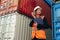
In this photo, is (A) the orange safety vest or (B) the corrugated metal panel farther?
(B) the corrugated metal panel

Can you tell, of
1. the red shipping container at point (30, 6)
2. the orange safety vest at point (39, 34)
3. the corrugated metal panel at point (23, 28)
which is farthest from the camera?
the red shipping container at point (30, 6)

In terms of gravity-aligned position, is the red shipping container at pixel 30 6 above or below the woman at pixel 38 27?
above

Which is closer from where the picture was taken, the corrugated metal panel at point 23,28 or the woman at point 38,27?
the woman at point 38,27

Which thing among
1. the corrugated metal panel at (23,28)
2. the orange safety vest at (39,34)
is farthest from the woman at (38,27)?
the corrugated metal panel at (23,28)

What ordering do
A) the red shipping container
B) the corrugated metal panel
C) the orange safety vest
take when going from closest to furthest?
the orange safety vest
the corrugated metal panel
the red shipping container

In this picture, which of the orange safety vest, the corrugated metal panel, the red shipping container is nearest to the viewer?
the orange safety vest

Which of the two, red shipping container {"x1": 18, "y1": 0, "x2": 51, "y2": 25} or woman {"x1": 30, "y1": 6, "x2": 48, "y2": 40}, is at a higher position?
red shipping container {"x1": 18, "y1": 0, "x2": 51, "y2": 25}

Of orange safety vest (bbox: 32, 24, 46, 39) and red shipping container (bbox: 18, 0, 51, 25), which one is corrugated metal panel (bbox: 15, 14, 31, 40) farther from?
orange safety vest (bbox: 32, 24, 46, 39)

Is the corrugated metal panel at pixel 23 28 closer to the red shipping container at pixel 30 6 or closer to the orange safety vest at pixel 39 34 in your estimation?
the red shipping container at pixel 30 6

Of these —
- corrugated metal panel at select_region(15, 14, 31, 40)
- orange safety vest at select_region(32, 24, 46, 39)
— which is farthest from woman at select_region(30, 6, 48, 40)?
corrugated metal panel at select_region(15, 14, 31, 40)

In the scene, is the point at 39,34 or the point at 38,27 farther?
the point at 38,27

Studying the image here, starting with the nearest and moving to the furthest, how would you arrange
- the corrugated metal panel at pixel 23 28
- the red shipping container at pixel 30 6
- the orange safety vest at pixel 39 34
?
the orange safety vest at pixel 39 34, the corrugated metal panel at pixel 23 28, the red shipping container at pixel 30 6

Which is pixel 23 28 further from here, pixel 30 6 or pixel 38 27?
pixel 30 6

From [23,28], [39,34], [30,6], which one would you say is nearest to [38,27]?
→ [39,34]
